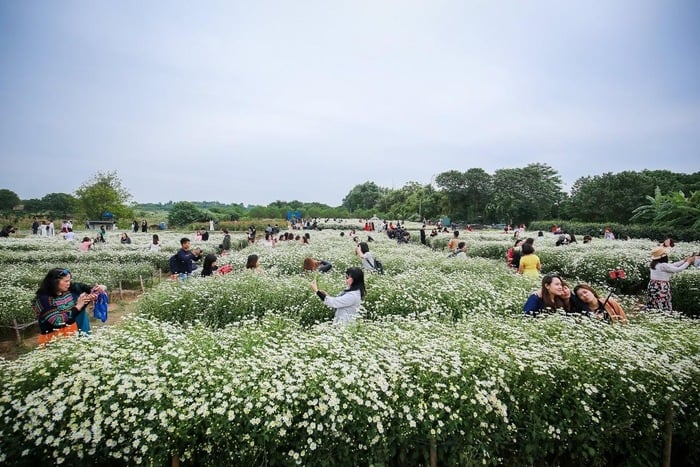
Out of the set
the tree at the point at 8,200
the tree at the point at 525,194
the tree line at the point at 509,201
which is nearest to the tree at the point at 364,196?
the tree line at the point at 509,201

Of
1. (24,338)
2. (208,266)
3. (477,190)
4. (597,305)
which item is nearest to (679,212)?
(597,305)

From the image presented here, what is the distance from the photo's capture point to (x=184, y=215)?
213ft

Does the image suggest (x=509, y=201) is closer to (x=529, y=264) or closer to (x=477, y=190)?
(x=477, y=190)

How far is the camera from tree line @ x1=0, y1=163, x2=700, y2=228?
41837 millimetres

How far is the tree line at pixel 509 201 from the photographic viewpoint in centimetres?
4184

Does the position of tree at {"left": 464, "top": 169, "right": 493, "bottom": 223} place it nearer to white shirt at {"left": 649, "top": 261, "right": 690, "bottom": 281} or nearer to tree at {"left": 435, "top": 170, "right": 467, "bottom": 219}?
tree at {"left": 435, "top": 170, "right": 467, "bottom": 219}

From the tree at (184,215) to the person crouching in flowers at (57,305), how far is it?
206 feet

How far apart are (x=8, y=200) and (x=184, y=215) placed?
7442 cm

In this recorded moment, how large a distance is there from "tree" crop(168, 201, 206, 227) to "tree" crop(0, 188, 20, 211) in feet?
214

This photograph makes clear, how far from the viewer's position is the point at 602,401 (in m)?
3.64

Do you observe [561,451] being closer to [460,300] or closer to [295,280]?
[460,300]

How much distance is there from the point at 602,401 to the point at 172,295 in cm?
761

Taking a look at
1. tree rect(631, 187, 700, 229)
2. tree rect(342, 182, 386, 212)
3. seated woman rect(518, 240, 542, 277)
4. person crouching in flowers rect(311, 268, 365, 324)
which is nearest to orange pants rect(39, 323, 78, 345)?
person crouching in flowers rect(311, 268, 365, 324)

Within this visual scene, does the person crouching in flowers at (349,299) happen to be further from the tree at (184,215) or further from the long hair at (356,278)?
the tree at (184,215)
